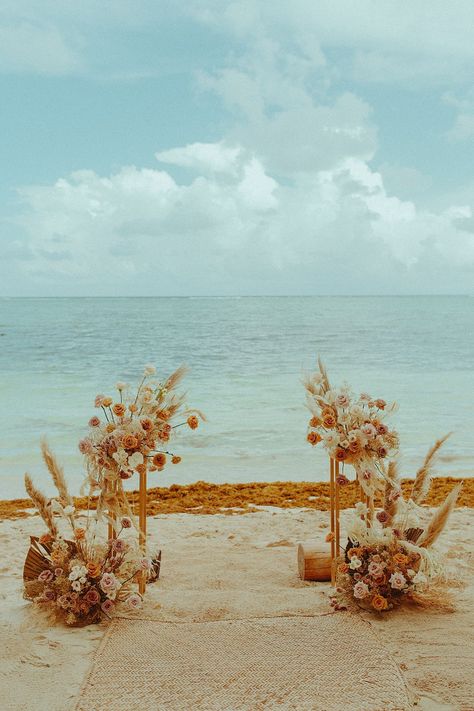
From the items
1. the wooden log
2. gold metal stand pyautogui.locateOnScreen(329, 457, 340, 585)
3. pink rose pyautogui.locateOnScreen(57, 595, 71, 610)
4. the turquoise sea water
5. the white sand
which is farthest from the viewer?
the turquoise sea water

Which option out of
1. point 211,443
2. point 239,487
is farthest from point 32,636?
point 211,443

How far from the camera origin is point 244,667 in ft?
12.0

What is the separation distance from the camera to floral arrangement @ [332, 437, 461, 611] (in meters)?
4.27

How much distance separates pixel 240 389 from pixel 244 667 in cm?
1278

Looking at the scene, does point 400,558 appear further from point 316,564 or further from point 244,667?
point 244,667

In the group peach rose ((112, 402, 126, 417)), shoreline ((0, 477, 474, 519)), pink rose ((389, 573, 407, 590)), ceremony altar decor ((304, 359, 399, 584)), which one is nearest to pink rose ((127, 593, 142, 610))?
peach rose ((112, 402, 126, 417))

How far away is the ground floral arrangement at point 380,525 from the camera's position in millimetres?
4289

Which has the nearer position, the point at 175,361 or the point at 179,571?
the point at 179,571

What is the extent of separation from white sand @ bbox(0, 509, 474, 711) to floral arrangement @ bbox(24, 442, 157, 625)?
0.14 metres

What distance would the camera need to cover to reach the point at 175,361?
2581 centimetres

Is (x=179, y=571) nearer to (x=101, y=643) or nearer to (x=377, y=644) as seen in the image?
(x=101, y=643)

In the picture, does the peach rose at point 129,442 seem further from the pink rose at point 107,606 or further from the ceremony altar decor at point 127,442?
the pink rose at point 107,606

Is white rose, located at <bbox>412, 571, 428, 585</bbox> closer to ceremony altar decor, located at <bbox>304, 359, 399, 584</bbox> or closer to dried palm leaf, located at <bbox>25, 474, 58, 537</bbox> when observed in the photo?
ceremony altar decor, located at <bbox>304, 359, 399, 584</bbox>

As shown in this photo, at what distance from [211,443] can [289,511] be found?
3.73 metres
